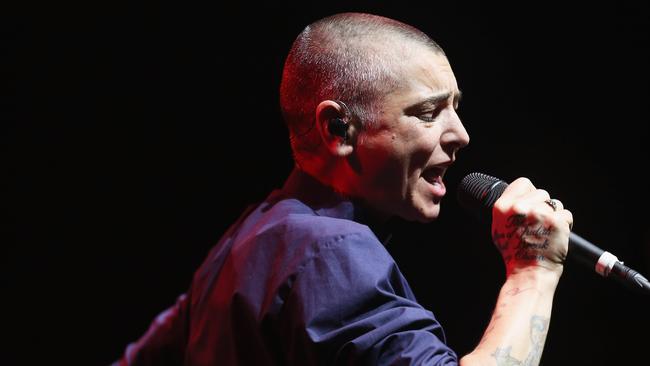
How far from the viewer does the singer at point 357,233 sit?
108 cm

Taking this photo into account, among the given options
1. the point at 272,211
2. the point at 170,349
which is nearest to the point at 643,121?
the point at 272,211

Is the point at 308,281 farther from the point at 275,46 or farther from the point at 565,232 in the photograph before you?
the point at 275,46

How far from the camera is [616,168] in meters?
2.22

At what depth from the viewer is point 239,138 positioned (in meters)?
2.42

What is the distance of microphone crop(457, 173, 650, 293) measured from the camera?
1.17 metres

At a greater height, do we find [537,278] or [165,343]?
[537,278]

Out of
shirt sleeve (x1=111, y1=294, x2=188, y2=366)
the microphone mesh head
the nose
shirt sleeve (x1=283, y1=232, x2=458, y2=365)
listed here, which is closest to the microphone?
the microphone mesh head

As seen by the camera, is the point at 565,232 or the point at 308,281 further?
the point at 565,232

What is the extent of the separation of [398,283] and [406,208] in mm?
268

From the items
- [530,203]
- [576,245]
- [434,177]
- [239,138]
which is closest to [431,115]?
[434,177]

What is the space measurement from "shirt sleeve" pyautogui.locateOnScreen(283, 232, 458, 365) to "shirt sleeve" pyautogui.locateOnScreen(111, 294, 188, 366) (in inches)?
25.4

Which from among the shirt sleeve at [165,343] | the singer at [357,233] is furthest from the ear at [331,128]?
the shirt sleeve at [165,343]

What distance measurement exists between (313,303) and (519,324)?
1.24ft

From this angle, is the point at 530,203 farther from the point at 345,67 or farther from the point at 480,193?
the point at 345,67
